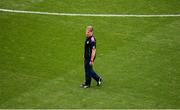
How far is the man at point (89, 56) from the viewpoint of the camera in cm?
1634

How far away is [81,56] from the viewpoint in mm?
19172

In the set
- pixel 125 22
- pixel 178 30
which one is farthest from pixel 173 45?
pixel 125 22

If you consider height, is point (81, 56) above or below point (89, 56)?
below

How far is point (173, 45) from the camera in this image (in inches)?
797

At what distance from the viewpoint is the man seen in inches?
643

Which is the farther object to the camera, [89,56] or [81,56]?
[81,56]

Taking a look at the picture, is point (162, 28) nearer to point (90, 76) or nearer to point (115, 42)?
point (115, 42)

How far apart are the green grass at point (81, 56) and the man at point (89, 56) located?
39 cm

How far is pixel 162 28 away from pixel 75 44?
4045 millimetres

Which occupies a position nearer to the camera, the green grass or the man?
the green grass

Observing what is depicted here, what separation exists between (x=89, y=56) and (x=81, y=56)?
8.67ft

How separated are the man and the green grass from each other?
1.30ft

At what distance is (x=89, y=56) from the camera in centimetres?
1655

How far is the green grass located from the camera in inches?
629
